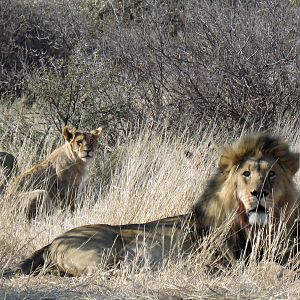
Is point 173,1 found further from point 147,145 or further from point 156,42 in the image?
point 147,145

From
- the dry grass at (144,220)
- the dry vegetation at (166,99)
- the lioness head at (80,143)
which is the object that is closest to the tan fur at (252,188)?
the dry grass at (144,220)

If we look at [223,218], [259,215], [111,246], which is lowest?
[111,246]

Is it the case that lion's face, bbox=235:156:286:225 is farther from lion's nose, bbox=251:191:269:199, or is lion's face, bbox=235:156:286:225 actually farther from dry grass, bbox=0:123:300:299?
dry grass, bbox=0:123:300:299

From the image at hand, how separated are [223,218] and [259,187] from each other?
40 cm

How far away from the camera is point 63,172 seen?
9.88 m

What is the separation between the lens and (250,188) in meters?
5.48

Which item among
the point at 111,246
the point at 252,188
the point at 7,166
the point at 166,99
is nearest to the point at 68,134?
the point at 7,166

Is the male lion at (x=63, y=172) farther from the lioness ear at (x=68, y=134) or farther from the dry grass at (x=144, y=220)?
the dry grass at (x=144, y=220)

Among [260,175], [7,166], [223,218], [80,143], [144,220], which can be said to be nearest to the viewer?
[260,175]

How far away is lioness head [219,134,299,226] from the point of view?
18.0 ft

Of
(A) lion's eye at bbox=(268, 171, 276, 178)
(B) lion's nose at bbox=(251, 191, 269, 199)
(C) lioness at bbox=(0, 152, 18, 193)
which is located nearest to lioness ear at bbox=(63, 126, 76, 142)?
(C) lioness at bbox=(0, 152, 18, 193)

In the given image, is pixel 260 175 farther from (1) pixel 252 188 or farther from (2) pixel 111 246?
(2) pixel 111 246

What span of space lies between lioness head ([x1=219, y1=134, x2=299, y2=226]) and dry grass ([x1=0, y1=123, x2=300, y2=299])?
318 millimetres

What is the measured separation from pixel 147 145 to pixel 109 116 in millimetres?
2566
